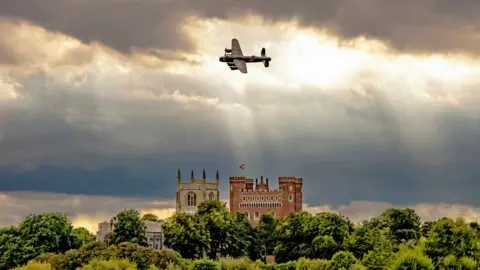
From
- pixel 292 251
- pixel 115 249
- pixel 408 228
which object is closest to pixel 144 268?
pixel 115 249

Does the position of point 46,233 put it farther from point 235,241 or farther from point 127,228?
point 235,241

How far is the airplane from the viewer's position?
8459 centimetres

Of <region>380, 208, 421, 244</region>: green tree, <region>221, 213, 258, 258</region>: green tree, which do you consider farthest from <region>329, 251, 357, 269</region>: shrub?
<region>380, 208, 421, 244</region>: green tree

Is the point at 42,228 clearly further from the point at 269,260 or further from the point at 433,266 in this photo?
the point at 433,266

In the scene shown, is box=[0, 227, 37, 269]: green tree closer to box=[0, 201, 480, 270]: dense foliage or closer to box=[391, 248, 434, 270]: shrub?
box=[0, 201, 480, 270]: dense foliage

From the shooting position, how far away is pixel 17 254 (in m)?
122

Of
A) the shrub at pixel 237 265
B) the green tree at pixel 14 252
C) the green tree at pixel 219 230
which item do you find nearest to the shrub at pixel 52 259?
the green tree at pixel 14 252

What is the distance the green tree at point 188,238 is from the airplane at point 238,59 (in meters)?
40.5

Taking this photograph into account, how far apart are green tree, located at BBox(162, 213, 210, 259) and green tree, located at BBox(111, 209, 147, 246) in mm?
6330

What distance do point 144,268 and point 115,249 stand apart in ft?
19.7

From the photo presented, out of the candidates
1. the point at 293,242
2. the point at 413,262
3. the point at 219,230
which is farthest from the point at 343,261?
the point at 293,242

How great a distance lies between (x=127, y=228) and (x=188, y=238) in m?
10.9

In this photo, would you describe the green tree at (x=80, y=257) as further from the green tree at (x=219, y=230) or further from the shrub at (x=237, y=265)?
the green tree at (x=219, y=230)

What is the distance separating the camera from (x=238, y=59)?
284 ft
